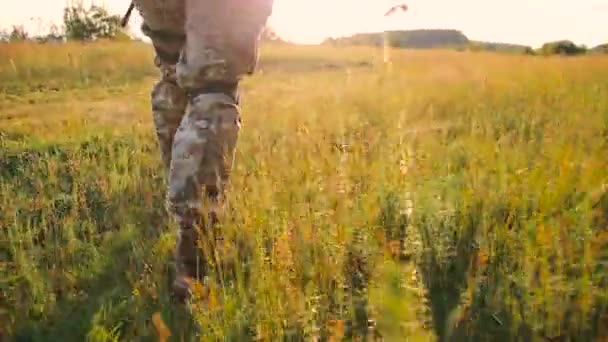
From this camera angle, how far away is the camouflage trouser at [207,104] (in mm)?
2117

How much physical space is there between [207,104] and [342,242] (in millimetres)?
565

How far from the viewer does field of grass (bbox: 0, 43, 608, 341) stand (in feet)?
5.86

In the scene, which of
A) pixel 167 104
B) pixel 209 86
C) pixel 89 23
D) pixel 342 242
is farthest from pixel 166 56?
pixel 89 23

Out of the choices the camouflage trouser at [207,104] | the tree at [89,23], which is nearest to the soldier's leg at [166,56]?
the camouflage trouser at [207,104]

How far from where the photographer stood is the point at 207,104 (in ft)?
7.04

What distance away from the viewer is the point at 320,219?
2.28 m

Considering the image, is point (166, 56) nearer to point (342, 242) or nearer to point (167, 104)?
point (167, 104)

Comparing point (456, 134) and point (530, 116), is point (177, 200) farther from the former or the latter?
point (530, 116)

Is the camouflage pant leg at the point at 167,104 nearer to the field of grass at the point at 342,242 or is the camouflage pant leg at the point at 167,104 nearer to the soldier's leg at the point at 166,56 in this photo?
the soldier's leg at the point at 166,56

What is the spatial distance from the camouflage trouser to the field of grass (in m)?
0.15

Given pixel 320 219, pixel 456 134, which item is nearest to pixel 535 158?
pixel 320 219

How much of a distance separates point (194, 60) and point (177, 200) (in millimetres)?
418

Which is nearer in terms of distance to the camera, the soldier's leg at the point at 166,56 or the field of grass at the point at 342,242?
the field of grass at the point at 342,242

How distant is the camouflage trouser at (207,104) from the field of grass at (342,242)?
0.15 meters
